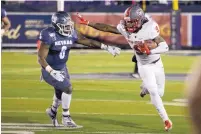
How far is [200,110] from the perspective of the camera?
4.29 ft

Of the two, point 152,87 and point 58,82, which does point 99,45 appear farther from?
point 152,87

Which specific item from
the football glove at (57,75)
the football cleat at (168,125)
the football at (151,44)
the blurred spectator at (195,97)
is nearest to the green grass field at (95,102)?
the football cleat at (168,125)

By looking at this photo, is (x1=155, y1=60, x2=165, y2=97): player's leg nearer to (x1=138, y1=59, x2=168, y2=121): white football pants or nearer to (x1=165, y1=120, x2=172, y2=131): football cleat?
(x1=138, y1=59, x2=168, y2=121): white football pants

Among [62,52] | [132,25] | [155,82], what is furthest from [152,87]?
[62,52]

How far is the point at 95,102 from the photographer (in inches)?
413

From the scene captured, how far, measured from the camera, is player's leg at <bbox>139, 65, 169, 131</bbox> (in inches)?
299

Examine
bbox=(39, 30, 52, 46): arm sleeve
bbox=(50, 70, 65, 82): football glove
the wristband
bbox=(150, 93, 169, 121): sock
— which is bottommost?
bbox=(150, 93, 169, 121): sock

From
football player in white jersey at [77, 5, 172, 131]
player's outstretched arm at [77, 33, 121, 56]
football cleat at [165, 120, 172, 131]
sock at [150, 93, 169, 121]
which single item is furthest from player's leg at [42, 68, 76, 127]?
football cleat at [165, 120, 172, 131]

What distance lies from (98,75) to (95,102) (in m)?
4.34

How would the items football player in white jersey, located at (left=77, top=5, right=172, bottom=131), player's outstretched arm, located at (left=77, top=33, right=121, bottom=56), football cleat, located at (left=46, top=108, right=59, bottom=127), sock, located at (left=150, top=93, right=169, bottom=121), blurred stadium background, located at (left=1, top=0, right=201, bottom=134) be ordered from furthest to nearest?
blurred stadium background, located at (left=1, top=0, right=201, bottom=134), football cleat, located at (left=46, top=108, right=59, bottom=127), player's outstretched arm, located at (left=77, top=33, right=121, bottom=56), football player in white jersey, located at (left=77, top=5, right=172, bottom=131), sock, located at (left=150, top=93, right=169, bottom=121)

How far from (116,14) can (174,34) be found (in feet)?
6.06

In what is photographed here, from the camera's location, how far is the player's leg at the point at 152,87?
7.60 meters

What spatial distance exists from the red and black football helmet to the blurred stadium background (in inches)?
42.7

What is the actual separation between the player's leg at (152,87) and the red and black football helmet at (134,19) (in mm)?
455
